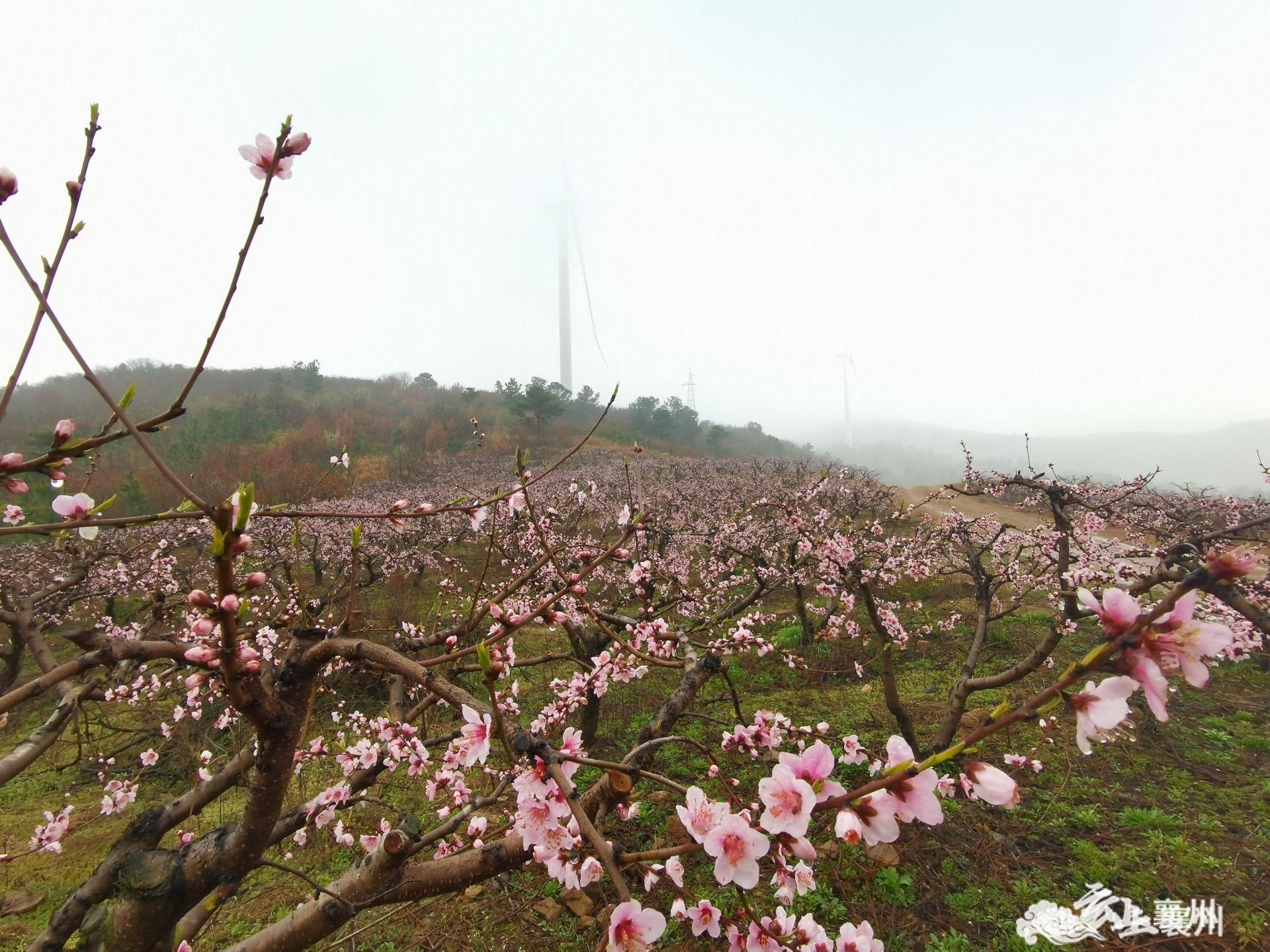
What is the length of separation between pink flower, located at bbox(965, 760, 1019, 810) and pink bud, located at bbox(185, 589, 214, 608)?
4.95 feet

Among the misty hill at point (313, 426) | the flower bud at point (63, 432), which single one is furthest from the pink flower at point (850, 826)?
the misty hill at point (313, 426)

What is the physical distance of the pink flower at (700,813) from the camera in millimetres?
1145

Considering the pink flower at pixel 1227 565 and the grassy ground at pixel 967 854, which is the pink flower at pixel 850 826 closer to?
the pink flower at pixel 1227 565

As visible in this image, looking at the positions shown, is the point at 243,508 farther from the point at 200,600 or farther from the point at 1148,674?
the point at 1148,674

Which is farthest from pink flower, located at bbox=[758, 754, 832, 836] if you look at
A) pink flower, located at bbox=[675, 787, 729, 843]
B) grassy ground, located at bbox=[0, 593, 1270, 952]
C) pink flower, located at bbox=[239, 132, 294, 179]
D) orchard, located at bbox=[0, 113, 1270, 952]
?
grassy ground, located at bbox=[0, 593, 1270, 952]

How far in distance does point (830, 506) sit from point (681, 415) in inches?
1317

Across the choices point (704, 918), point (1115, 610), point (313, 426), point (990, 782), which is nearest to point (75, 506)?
point (704, 918)

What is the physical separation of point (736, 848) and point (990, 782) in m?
0.53

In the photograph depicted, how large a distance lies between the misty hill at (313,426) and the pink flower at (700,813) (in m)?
15.7

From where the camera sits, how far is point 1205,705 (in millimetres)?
6543

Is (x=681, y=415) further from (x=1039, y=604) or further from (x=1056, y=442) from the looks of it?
(x=1056, y=442)

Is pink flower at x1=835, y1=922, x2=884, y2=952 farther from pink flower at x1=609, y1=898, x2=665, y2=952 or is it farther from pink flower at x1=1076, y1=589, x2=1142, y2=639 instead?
pink flower at x1=1076, y1=589, x2=1142, y2=639

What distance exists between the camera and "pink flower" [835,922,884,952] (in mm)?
1474

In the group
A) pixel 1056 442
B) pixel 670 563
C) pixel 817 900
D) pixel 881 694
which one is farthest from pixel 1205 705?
pixel 1056 442
